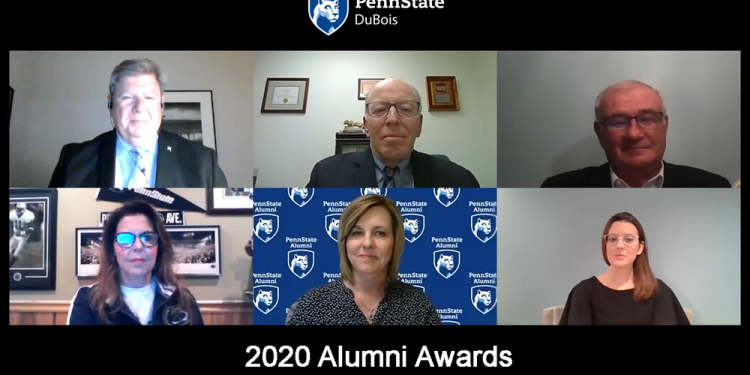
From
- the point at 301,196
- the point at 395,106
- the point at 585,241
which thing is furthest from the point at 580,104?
the point at 301,196

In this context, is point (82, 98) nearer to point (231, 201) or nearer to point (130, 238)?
point (130, 238)

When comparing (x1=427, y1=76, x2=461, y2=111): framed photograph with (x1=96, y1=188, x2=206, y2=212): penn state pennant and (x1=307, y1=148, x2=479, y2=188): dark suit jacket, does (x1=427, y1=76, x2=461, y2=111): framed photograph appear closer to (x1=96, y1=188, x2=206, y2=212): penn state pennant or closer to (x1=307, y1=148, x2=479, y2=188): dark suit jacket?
(x1=307, y1=148, x2=479, y2=188): dark suit jacket

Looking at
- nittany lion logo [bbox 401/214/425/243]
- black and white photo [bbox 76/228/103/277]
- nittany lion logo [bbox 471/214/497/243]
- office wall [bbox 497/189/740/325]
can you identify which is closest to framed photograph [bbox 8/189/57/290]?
black and white photo [bbox 76/228/103/277]

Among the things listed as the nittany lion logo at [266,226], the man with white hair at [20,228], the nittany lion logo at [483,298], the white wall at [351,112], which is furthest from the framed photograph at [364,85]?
the man with white hair at [20,228]

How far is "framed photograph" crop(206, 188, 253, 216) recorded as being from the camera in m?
2.46

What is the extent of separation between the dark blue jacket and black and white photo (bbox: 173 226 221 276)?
12 cm

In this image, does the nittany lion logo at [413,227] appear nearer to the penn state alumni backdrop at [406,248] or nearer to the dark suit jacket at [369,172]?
the penn state alumni backdrop at [406,248]

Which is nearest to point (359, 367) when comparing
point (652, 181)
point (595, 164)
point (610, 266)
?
point (610, 266)

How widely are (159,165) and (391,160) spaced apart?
97 cm

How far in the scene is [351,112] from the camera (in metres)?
2.45

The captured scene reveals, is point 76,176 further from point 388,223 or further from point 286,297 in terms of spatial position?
point 388,223

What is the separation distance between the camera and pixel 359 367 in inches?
94.0

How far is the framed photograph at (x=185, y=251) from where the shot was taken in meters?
2.46

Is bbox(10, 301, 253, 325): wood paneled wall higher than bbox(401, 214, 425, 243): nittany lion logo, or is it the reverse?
bbox(401, 214, 425, 243): nittany lion logo
